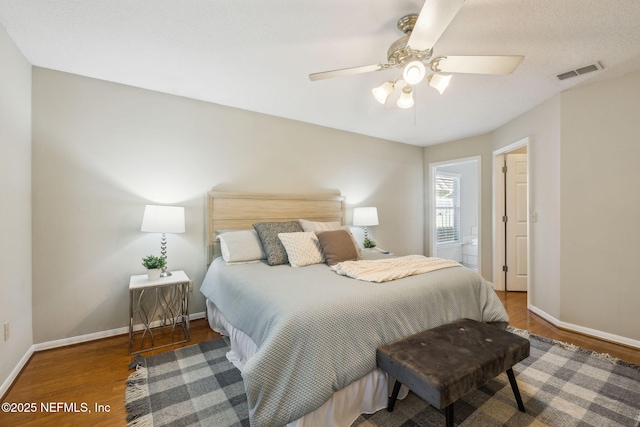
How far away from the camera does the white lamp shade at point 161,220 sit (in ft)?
8.05

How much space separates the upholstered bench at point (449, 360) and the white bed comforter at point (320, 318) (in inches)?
4.5

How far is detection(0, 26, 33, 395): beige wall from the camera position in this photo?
1.83m

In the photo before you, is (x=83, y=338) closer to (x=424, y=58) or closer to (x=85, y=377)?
(x=85, y=377)

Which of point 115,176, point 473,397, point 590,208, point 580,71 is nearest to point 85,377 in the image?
point 115,176

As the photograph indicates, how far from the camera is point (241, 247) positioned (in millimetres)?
2713

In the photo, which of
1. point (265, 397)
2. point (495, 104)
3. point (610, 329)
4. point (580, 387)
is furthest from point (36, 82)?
point (610, 329)

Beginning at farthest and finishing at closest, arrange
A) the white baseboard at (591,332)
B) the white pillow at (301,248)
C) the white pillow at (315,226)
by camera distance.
→ the white pillow at (315,226) → the white pillow at (301,248) → the white baseboard at (591,332)

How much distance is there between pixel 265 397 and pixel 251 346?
1.95ft

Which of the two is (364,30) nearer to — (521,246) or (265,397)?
(265,397)

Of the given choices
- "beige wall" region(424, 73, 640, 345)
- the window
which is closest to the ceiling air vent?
"beige wall" region(424, 73, 640, 345)

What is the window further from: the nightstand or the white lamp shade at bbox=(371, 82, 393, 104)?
the nightstand

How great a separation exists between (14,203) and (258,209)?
199 centimetres

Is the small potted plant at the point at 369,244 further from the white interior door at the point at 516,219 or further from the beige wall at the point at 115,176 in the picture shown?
the white interior door at the point at 516,219

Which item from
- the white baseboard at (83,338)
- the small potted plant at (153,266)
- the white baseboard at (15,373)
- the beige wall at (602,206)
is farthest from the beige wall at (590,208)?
the white baseboard at (15,373)
